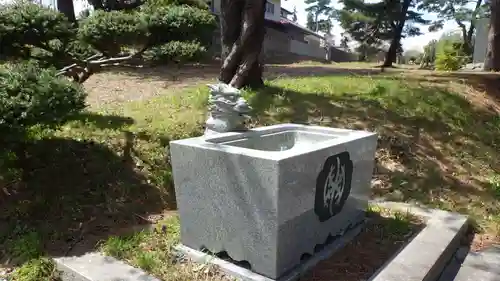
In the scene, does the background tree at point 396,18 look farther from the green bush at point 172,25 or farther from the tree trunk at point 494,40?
the green bush at point 172,25

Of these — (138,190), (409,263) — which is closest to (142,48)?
(138,190)

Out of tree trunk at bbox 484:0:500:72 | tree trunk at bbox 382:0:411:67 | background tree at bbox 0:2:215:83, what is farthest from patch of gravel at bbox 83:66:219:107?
tree trunk at bbox 382:0:411:67

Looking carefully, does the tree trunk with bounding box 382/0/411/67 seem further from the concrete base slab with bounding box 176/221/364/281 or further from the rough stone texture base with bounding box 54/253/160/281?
the rough stone texture base with bounding box 54/253/160/281

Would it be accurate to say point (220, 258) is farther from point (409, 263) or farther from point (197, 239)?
point (409, 263)

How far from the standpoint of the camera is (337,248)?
10.8 ft

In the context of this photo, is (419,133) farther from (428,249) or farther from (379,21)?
(379,21)

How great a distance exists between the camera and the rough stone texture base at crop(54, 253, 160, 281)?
109 inches

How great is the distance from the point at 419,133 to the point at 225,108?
369 centimetres

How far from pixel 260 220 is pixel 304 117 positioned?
11.4ft

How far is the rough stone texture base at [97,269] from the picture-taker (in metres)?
2.76

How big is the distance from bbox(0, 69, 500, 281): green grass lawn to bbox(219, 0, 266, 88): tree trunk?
15.5 inches

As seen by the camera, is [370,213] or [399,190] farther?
[399,190]

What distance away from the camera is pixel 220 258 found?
2973mm

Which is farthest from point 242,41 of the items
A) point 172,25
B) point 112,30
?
point 112,30
